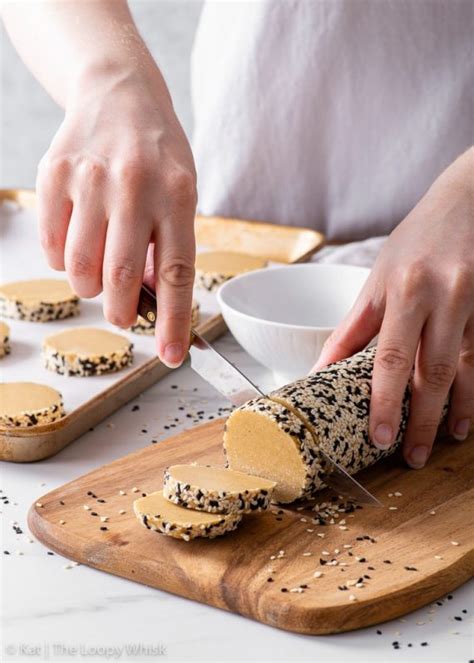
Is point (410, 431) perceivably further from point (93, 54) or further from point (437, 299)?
point (93, 54)

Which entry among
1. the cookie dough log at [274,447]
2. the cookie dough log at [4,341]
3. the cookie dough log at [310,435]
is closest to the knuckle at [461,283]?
the cookie dough log at [310,435]

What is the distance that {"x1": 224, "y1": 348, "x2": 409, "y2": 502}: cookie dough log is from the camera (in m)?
1.68

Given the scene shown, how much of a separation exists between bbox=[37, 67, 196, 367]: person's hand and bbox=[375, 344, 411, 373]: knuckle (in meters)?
0.34

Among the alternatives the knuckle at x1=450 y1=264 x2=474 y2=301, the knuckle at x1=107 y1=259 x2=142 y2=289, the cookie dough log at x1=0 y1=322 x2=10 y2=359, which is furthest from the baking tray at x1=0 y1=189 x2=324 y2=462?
the knuckle at x1=450 y1=264 x2=474 y2=301

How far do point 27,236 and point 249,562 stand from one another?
177 cm

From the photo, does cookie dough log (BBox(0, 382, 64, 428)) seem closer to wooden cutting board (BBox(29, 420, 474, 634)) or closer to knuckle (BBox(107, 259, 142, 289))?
wooden cutting board (BBox(29, 420, 474, 634))

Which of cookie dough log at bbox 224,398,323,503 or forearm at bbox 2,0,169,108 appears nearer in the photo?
cookie dough log at bbox 224,398,323,503

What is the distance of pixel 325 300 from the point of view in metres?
2.29

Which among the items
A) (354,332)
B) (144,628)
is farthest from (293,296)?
(144,628)

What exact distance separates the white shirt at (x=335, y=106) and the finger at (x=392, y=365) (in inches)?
42.2

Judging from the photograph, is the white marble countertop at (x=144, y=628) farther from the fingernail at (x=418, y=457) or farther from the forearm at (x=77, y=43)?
the forearm at (x=77, y=43)

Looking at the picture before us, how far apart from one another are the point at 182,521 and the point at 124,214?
0.47 meters

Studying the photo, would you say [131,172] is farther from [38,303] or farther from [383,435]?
[38,303]

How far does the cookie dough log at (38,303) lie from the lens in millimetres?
2488
